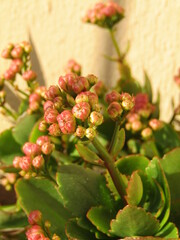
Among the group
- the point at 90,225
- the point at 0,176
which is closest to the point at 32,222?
the point at 90,225

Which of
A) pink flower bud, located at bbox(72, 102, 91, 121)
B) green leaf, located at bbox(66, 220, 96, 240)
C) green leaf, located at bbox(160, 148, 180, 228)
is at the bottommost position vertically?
green leaf, located at bbox(66, 220, 96, 240)

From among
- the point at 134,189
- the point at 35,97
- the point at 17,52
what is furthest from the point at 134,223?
the point at 17,52

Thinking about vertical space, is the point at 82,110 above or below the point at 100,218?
above

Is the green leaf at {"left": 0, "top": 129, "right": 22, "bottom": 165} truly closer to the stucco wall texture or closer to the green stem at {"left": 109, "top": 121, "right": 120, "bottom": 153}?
the stucco wall texture

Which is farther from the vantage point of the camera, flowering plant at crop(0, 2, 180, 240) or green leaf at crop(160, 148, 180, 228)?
green leaf at crop(160, 148, 180, 228)

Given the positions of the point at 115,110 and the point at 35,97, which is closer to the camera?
the point at 115,110

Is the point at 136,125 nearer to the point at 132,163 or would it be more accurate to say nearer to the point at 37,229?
the point at 132,163

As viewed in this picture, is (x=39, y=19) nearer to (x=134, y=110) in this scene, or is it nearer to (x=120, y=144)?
(x=134, y=110)

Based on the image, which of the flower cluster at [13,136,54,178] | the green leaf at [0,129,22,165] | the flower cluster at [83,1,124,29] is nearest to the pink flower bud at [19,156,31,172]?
the flower cluster at [13,136,54,178]
